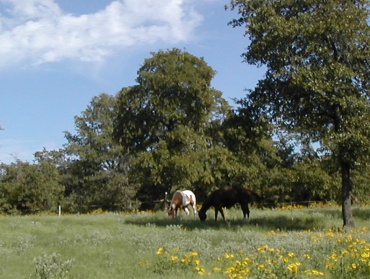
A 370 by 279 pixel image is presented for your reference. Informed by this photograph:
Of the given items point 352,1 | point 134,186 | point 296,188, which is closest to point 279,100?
point 352,1

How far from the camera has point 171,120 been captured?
49.2 m

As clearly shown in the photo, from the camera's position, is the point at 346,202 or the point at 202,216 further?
the point at 202,216

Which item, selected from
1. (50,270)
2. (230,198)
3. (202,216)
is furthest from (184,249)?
(202,216)

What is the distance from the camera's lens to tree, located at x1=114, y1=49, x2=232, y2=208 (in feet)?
155

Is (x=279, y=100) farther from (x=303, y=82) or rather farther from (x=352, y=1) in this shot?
(x=352, y=1)

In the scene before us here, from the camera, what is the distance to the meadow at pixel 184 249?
39.5 ft

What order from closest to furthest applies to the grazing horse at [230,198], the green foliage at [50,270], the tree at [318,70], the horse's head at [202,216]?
the green foliage at [50,270]
the tree at [318,70]
the grazing horse at [230,198]
the horse's head at [202,216]

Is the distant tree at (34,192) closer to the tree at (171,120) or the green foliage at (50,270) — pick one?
the tree at (171,120)

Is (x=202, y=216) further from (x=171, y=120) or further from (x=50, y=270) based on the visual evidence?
(x=171, y=120)

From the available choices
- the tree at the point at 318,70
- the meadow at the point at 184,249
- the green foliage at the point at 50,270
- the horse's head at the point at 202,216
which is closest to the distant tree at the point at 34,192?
the meadow at the point at 184,249

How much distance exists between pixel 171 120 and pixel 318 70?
28.3m

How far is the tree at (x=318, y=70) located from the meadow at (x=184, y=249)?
13.5ft

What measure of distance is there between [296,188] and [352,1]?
28.2 m

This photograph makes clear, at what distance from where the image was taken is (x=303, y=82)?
70.4 ft
